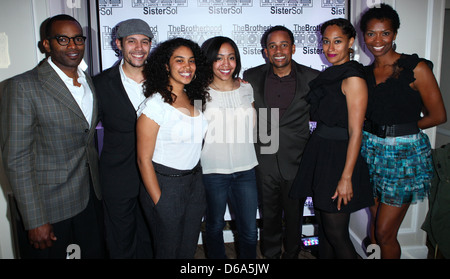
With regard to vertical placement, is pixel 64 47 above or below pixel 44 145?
above

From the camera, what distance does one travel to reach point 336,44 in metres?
1.92

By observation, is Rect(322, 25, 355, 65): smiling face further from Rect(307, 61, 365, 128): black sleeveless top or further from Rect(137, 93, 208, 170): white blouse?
Rect(137, 93, 208, 170): white blouse

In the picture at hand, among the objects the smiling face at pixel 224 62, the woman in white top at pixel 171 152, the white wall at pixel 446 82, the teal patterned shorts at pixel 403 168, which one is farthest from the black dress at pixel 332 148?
the white wall at pixel 446 82

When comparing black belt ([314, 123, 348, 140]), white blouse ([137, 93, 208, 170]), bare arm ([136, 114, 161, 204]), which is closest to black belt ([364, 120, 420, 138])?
black belt ([314, 123, 348, 140])

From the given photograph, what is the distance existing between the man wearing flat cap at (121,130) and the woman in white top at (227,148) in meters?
0.49

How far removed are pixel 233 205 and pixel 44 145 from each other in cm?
133


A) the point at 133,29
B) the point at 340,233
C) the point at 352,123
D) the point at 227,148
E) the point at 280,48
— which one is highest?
the point at 133,29

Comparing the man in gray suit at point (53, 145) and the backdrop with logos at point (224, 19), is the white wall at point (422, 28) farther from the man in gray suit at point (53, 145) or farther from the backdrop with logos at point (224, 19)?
the man in gray suit at point (53, 145)

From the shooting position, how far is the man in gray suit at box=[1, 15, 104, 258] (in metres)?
1.64

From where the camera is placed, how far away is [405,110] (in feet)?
6.40

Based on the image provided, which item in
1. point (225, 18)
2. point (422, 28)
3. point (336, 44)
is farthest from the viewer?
point (225, 18)

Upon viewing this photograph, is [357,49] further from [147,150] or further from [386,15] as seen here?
[147,150]

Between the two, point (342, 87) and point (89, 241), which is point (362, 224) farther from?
point (89, 241)

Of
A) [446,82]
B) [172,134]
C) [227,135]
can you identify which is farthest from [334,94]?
[446,82]
